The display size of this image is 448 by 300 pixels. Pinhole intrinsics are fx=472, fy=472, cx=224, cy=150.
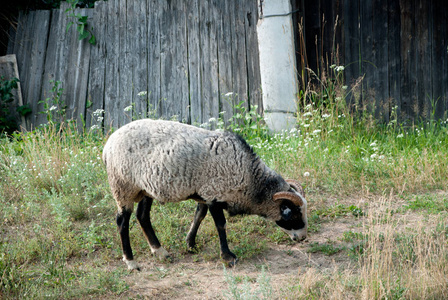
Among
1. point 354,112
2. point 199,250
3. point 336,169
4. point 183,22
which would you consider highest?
point 183,22

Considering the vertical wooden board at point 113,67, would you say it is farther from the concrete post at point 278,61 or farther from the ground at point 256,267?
the ground at point 256,267

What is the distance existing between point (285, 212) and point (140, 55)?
4.57 m

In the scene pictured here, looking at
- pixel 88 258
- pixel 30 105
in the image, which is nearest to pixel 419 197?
pixel 88 258

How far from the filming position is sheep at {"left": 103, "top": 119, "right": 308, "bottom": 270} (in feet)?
15.4

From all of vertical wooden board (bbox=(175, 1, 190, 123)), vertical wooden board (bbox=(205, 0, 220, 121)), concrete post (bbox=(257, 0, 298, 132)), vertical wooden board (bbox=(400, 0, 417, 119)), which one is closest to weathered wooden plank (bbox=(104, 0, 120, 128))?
vertical wooden board (bbox=(175, 1, 190, 123))

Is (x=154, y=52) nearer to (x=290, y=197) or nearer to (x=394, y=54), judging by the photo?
(x=394, y=54)

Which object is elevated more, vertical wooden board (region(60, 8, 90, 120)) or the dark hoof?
vertical wooden board (region(60, 8, 90, 120))

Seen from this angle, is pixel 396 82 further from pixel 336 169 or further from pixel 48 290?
pixel 48 290

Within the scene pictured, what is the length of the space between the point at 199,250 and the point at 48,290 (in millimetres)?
1623

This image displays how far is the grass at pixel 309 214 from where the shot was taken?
12.9ft

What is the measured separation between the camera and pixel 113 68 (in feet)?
27.5

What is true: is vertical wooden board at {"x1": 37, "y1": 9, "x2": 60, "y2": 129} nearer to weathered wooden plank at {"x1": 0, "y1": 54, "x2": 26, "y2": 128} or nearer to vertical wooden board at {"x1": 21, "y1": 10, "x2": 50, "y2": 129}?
vertical wooden board at {"x1": 21, "y1": 10, "x2": 50, "y2": 129}

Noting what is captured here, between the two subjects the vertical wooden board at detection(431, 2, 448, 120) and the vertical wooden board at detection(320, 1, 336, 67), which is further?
the vertical wooden board at detection(320, 1, 336, 67)

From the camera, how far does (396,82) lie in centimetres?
759
